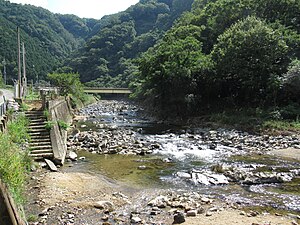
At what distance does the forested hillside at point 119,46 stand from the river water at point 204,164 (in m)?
88.5

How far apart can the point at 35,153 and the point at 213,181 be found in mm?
9089

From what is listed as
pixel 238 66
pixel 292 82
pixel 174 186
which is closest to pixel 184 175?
pixel 174 186

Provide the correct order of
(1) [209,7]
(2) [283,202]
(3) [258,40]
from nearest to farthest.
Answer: (2) [283,202]
(3) [258,40]
(1) [209,7]

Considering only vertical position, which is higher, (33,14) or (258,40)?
(33,14)

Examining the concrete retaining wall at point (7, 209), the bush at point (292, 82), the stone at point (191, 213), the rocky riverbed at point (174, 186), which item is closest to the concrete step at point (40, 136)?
the rocky riverbed at point (174, 186)

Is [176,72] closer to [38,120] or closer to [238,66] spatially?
[238,66]

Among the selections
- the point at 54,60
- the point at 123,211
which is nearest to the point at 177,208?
the point at 123,211

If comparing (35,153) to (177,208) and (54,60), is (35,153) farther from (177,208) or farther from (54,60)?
(54,60)

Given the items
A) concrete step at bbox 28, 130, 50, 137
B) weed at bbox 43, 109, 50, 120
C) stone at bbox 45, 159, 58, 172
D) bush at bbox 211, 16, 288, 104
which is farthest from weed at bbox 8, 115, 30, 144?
bush at bbox 211, 16, 288, 104

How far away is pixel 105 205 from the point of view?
1062cm

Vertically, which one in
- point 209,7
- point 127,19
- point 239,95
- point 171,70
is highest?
point 127,19

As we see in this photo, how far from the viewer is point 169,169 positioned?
15844mm

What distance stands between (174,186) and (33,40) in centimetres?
13553

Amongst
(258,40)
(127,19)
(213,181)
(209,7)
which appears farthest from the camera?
(127,19)
